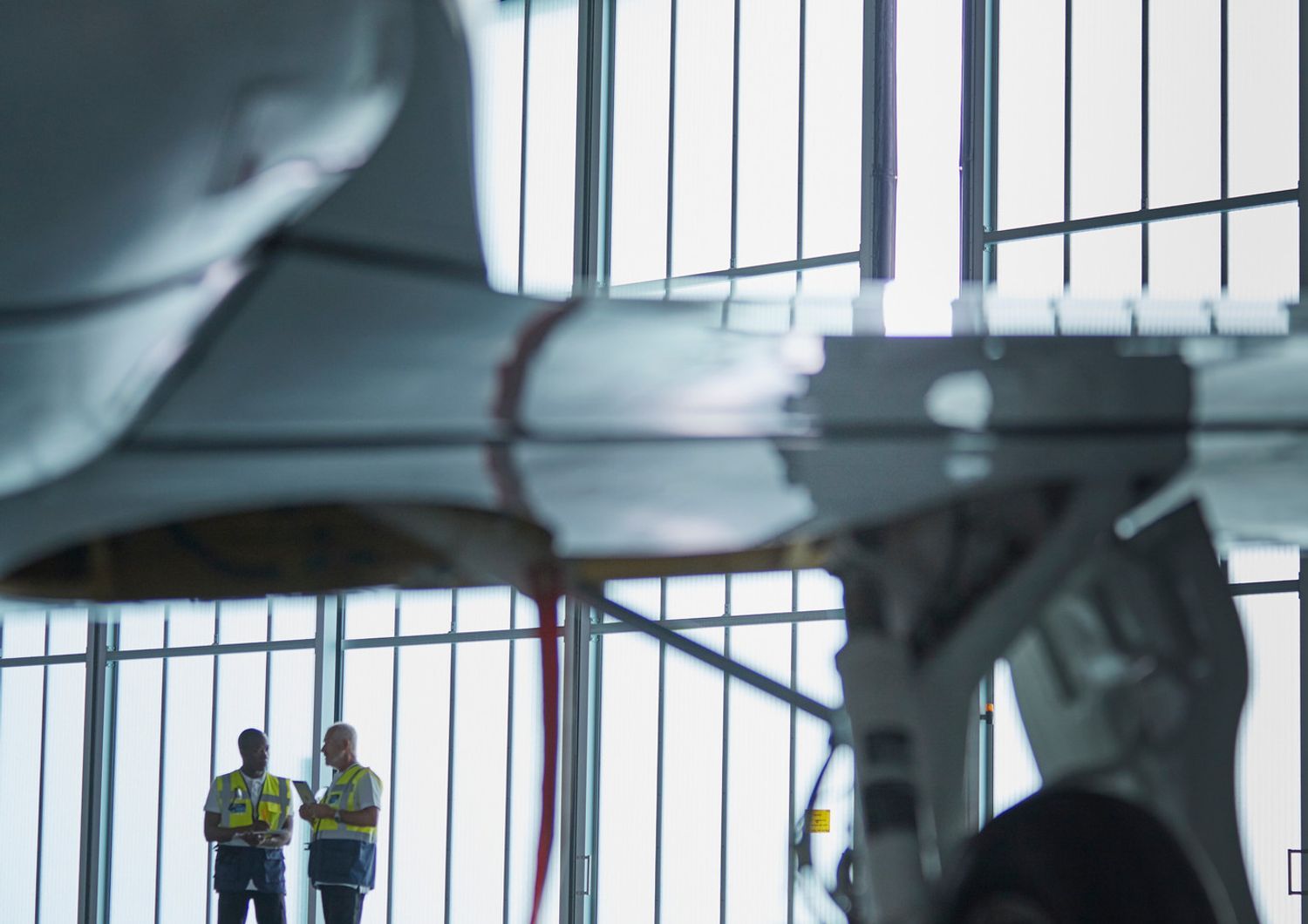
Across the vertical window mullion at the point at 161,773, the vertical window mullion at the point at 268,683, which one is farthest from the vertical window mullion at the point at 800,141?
the vertical window mullion at the point at 161,773

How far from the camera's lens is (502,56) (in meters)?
14.0

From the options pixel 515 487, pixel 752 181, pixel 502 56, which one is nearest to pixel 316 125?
pixel 515 487

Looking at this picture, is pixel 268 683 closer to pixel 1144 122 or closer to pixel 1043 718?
pixel 1144 122

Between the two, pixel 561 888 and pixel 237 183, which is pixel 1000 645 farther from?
pixel 561 888

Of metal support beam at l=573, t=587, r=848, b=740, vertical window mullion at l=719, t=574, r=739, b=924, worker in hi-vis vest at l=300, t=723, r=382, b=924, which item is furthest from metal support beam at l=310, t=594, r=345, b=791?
metal support beam at l=573, t=587, r=848, b=740

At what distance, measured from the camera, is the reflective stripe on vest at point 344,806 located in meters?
8.38

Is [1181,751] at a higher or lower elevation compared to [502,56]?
lower

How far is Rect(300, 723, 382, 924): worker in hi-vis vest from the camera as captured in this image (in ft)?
27.3

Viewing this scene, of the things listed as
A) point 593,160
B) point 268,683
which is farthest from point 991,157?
point 268,683

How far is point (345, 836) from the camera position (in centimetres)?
855

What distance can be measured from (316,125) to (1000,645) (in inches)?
37.1

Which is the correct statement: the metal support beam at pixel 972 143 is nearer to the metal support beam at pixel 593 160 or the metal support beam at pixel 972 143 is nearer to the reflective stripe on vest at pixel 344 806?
the metal support beam at pixel 593 160

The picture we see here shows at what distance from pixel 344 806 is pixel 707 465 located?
6.81m

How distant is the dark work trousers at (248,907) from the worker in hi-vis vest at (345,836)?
0.24 m
